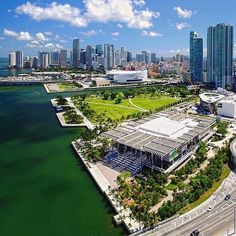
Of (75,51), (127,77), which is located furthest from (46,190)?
(75,51)

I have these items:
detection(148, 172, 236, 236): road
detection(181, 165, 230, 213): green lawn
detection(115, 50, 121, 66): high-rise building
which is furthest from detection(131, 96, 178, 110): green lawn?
detection(115, 50, 121, 66): high-rise building

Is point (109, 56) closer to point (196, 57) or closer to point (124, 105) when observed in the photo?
point (196, 57)

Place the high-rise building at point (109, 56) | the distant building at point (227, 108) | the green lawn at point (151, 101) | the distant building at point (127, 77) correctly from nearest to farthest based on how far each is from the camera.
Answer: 1. the distant building at point (227, 108)
2. the green lawn at point (151, 101)
3. the distant building at point (127, 77)
4. the high-rise building at point (109, 56)

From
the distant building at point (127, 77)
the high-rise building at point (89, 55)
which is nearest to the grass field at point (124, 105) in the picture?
the distant building at point (127, 77)

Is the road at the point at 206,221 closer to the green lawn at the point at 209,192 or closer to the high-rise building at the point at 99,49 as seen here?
the green lawn at the point at 209,192

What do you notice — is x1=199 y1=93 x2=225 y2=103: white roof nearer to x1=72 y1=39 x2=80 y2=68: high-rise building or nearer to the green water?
the green water

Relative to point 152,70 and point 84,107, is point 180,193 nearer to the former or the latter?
point 84,107
